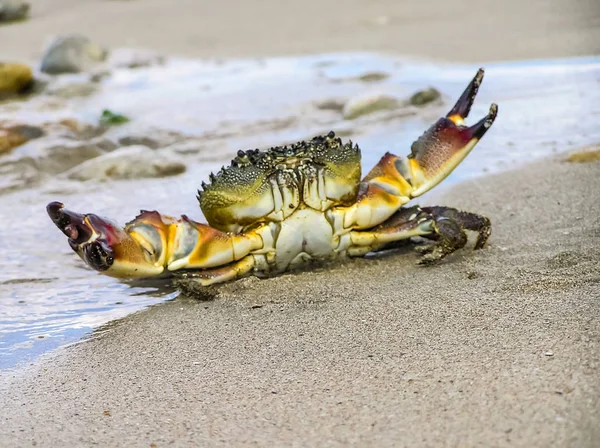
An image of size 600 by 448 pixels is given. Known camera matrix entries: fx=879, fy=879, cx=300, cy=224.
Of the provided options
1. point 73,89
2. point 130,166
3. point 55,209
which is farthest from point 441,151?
point 73,89

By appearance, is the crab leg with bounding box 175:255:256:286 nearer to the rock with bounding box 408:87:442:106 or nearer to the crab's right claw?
the crab's right claw

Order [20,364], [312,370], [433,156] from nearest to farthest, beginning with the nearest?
[312,370] → [20,364] → [433,156]

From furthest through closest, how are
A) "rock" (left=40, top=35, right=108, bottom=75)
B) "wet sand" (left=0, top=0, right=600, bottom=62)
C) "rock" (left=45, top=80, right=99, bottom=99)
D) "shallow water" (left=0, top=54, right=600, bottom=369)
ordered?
"rock" (left=40, top=35, right=108, bottom=75), "rock" (left=45, top=80, right=99, bottom=99), "wet sand" (left=0, top=0, right=600, bottom=62), "shallow water" (left=0, top=54, right=600, bottom=369)

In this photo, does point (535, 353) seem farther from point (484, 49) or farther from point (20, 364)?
point (484, 49)

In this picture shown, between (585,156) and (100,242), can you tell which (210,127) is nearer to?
(585,156)

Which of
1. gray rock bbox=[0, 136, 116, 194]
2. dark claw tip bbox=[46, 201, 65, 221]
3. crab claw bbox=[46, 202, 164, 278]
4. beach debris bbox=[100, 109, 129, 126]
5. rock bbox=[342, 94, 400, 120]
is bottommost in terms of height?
gray rock bbox=[0, 136, 116, 194]

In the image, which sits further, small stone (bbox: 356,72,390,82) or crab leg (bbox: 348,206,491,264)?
small stone (bbox: 356,72,390,82)

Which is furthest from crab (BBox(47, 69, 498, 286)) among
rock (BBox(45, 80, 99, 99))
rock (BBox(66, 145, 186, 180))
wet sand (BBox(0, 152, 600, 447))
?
rock (BBox(45, 80, 99, 99))

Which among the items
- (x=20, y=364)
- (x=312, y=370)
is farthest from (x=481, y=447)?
(x=20, y=364)
